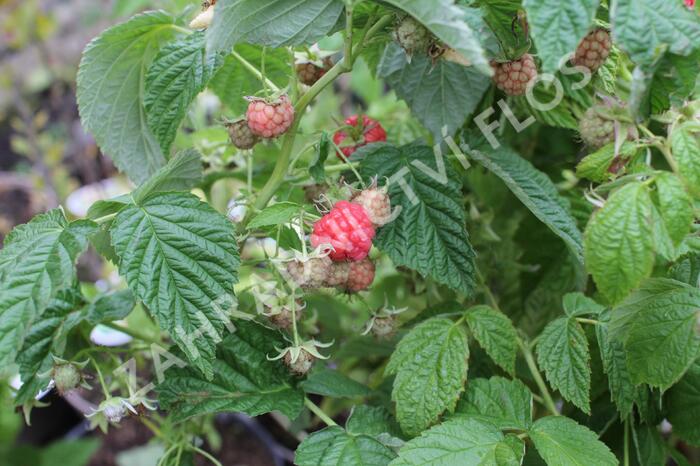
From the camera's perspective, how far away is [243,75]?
1085 mm

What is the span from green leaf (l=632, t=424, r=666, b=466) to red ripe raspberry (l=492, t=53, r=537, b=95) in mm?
436

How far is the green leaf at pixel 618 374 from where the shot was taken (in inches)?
34.4

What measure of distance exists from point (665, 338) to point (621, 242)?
6.5 inches

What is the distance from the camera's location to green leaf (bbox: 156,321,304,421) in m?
0.93

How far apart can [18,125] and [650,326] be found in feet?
7.82

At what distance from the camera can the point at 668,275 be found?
0.89 m

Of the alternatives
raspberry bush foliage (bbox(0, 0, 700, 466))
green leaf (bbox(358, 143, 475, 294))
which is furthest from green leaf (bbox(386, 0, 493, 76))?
green leaf (bbox(358, 143, 475, 294))

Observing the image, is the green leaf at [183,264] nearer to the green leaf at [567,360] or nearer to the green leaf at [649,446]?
the green leaf at [567,360]

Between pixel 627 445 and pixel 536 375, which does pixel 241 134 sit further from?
pixel 627 445

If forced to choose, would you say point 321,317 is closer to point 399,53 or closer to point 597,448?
point 399,53

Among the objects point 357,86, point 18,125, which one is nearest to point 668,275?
point 357,86

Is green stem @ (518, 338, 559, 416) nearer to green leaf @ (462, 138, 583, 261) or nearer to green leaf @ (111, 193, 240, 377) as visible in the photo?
green leaf @ (462, 138, 583, 261)

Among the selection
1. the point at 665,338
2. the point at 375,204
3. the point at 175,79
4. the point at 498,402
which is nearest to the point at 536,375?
the point at 498,402

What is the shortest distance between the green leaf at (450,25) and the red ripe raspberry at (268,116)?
0.62 feet
